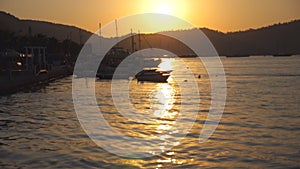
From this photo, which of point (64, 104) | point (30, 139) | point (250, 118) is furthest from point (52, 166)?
point (64, 104)

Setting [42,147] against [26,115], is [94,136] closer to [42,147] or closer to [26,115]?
[42,147]

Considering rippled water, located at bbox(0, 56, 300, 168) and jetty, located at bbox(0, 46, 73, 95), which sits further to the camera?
jetty, located at bbox(0, 46, 73, 95)

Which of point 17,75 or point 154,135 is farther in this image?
point 17,75

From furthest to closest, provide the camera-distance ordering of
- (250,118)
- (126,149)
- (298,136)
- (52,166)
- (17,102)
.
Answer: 1. (17,102)
2. (250,118)
3. (298,136)
4. (126,149)
5. (52,166)

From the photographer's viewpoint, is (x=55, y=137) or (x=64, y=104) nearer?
(x=55, y=137)

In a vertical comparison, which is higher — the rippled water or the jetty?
the jetty

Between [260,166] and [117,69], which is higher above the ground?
[117,69]

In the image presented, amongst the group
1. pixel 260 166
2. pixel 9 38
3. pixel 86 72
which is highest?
pixel 9 38

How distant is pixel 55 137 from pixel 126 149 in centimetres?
414

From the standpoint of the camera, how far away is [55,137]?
696 inches

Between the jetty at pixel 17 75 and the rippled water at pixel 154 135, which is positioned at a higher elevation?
the jetty at pixel 17 75

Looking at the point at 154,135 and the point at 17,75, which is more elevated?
the point at 17,75

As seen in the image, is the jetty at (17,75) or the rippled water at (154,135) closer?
the rippled water at (154,135)

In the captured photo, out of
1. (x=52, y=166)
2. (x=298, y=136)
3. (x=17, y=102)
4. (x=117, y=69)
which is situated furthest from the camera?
(x=117, y=69)
